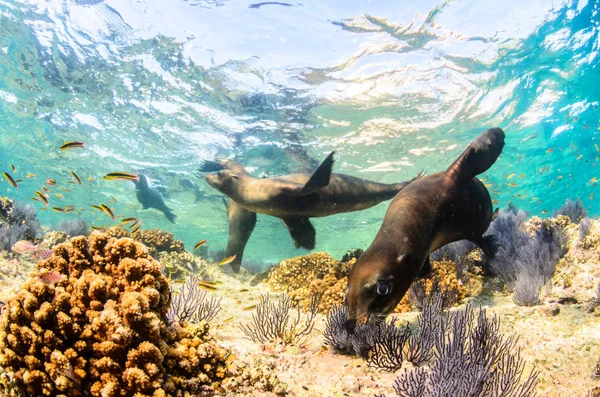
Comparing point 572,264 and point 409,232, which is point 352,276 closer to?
point 409,232

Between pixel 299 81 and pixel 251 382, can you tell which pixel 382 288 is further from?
pixel 299 81

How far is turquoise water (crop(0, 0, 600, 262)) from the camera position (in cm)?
1067

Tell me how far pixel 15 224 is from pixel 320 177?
31.3ft

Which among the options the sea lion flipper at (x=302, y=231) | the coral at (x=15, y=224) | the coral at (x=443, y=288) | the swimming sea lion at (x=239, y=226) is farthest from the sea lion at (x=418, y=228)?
the coral at (x=15, y=224)

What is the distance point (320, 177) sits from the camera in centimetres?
627

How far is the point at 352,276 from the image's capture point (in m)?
3.50

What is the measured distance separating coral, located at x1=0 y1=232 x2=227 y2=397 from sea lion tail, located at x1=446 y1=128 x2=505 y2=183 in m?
4.37

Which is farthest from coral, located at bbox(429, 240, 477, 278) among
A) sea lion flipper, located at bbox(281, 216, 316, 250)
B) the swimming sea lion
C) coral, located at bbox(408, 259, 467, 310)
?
the swimming sea lion

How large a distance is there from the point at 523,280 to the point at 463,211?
56.8 inches

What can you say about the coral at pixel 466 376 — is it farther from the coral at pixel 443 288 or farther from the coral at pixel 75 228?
the coral at pixel 75 228

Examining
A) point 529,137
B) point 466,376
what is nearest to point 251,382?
point 466,376

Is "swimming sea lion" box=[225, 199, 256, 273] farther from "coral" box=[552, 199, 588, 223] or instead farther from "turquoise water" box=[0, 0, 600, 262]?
"coral" box=[552, 199, 588, 223]

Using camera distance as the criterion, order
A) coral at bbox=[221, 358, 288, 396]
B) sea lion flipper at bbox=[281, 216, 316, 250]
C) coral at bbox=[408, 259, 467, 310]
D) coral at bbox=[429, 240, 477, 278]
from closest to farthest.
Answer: coral at bbox=[221, 358, 288, 396] < coral at bbox=[408, 259, 467, 310] < coral at bbox=[429, 240, 477, 278] < sea lion flipper at bbox=[281, 216, 316, 250]

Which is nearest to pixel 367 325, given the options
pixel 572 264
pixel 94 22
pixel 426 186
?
pixel 426 186
